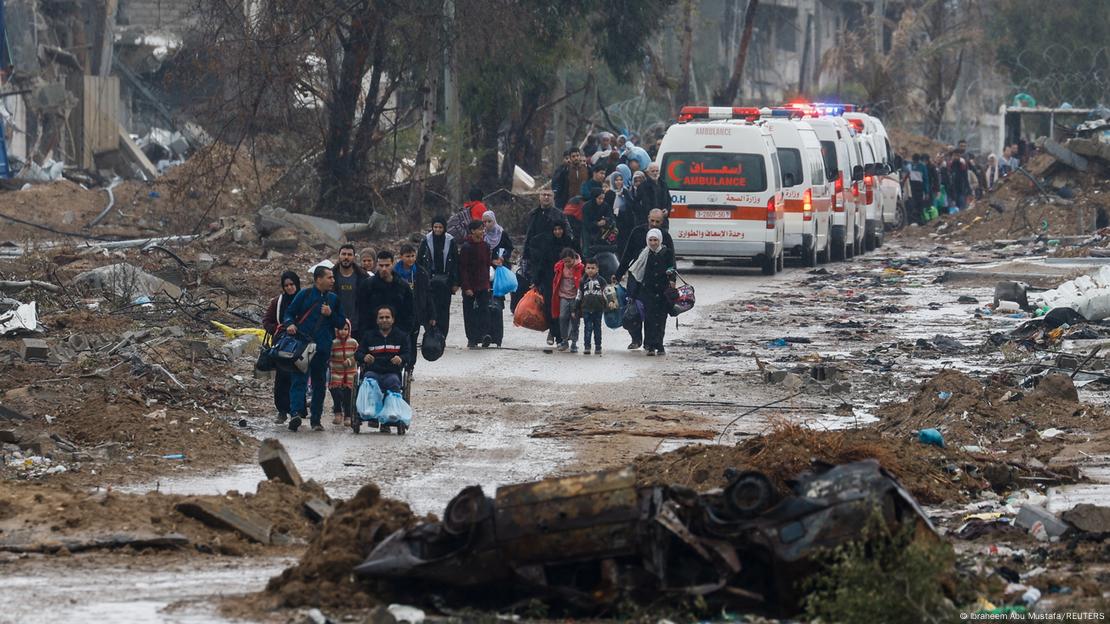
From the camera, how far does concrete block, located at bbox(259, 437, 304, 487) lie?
10.0 metres

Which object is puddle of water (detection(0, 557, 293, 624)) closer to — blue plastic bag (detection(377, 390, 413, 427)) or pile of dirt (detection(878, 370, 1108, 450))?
blue plastic bag (detection(377, 390, 413, 427))

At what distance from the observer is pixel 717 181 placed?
25703mm

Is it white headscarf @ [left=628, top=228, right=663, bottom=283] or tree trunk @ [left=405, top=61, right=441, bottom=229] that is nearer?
white headscarf @ [left=628, top=228, right=663, bottom=283]

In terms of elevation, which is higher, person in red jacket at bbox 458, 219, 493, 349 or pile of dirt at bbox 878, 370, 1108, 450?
person in red jacket at bbox 458, 219, 493, 349

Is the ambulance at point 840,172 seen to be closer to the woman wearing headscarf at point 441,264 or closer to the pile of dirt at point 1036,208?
the pile of dirt at point 1036,208

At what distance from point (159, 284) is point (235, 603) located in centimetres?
1347

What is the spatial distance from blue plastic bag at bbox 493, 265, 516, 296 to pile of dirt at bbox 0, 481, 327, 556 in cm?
812

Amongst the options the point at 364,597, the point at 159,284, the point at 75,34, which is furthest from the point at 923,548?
the point at 75,34

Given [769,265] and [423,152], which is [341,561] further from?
[423,152]

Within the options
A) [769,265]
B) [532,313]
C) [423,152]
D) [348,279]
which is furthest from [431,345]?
[423,152]

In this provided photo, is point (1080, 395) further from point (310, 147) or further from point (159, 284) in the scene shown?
point (310, 147)

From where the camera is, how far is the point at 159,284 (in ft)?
67.5

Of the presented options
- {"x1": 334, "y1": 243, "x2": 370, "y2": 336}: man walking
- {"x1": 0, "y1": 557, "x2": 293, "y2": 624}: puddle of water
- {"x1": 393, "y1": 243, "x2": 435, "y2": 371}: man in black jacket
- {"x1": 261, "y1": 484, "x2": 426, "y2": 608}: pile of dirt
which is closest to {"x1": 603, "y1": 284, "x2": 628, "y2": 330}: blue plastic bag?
{"x1": 393, "y1": 243, "x2": 435, "y2": 371}: man in black jacket

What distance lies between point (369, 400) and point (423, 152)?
55.3 ft
